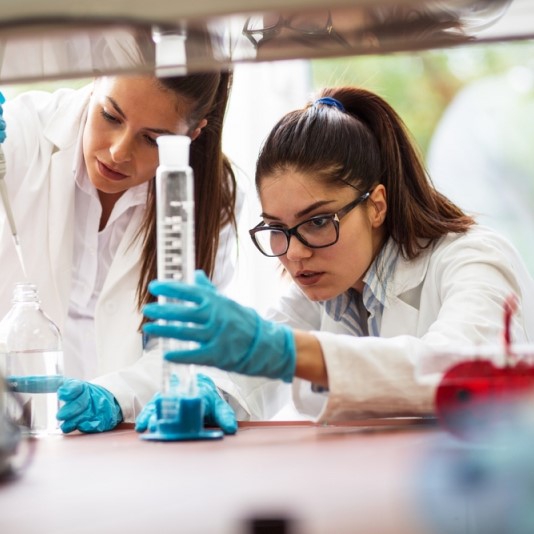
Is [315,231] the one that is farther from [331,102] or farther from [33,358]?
[33,358]

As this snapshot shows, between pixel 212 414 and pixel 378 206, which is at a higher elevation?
pixel 378 206

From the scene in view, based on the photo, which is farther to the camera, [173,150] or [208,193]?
[208,193]

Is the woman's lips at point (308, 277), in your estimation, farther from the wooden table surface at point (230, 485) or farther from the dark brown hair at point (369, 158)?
the wooden table surface at point (230, 485)

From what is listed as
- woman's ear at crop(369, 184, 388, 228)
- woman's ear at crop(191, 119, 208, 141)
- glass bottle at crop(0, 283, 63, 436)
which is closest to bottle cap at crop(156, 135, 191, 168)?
glass bottle at crop(0, 283, 63, 436)

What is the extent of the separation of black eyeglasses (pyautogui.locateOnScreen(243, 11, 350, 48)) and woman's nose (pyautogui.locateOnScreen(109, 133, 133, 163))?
1112 millimetres

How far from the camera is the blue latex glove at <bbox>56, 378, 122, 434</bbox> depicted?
1526 mm

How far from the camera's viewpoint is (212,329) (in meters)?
1.14

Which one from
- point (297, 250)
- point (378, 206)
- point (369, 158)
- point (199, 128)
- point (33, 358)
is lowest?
point (33, 358)

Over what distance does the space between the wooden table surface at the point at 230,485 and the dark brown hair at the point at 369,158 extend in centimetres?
73

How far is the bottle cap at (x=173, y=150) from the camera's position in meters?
1.20

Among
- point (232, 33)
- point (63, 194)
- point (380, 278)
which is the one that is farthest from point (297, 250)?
point (232, 33)

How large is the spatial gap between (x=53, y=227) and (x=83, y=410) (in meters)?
0.89

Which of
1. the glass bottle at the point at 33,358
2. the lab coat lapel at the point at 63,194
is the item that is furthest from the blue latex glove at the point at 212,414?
the lab coat lapel at the point at 63,194

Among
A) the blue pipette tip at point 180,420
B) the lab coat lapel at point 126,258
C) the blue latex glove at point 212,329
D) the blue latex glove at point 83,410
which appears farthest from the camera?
the lab coat lapel at point 126,258
